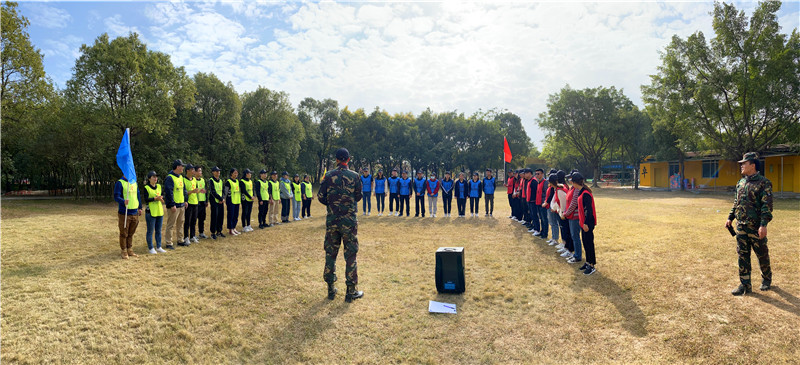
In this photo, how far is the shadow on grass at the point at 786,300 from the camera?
4.46m

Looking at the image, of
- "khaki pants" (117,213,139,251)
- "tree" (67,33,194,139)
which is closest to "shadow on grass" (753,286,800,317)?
"khaki pants" (117,213,139,251)

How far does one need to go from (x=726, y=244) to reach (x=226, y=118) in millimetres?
30600

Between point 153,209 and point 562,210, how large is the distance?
8.86m

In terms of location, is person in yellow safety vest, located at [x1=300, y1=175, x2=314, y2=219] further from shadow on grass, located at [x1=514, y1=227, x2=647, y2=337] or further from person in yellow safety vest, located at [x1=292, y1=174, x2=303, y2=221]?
shadow on grass, located at [x1=514, y1=227, x2=647, y2=337]

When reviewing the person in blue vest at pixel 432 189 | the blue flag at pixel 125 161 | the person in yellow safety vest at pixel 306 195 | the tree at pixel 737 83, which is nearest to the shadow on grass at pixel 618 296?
the person in blue vest at pixel 432 189

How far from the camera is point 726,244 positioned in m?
8.09

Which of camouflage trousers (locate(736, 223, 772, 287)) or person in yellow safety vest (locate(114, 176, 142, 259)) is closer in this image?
camouflage trousers (locate(736, 223, 772, 287))

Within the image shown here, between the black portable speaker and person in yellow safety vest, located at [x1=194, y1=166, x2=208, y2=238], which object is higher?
person in yellow safety vest, located at [x1=194, y1=166, x2=208, y2=238]

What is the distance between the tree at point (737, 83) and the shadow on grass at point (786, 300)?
22.5 m

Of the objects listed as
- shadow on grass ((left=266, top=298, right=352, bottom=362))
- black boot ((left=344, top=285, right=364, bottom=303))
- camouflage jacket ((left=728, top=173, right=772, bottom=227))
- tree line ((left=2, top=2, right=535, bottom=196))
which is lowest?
shadow on grass ((left=266, top=298, right=352, bottom=362))

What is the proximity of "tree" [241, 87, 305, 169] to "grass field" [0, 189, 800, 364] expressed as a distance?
25.0m

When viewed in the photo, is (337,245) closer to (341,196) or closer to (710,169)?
(341,196)

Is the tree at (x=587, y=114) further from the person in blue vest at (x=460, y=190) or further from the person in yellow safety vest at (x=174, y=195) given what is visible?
the person in yellow safety vest at (x=174, y=195)

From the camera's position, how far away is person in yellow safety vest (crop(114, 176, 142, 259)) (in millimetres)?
7148
